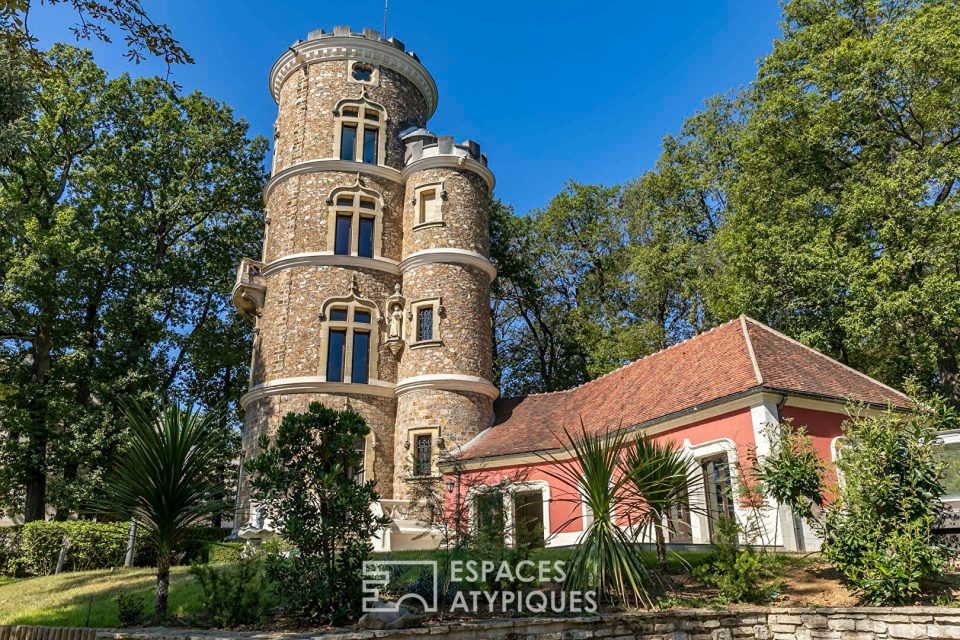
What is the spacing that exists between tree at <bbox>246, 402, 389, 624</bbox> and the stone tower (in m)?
11.7

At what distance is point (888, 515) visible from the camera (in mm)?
9742

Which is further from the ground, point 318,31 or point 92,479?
point 318,31

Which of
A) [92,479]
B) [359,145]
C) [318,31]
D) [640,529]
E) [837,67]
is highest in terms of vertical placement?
[318,31]

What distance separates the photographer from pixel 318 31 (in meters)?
25.0

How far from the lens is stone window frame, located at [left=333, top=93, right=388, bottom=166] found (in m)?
24.0

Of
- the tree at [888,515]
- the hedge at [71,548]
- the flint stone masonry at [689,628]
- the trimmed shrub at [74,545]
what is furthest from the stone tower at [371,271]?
the tree at [888,515]

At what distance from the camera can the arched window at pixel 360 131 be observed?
2409cm

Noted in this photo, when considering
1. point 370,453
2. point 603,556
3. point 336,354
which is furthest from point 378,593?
point 336,354

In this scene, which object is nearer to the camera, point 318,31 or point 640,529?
point 640,529

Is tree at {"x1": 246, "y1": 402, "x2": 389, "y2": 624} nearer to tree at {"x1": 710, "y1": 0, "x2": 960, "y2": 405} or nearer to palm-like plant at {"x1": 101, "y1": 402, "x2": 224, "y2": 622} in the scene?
palm-like plant at {"x1": 101, "y1": 402, "x2": 224, "y2": 622}

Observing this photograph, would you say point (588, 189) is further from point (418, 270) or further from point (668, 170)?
point (418, 270)

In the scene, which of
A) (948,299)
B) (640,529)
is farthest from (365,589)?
(948,299)

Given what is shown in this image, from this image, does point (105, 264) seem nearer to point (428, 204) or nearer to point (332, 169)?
point (332, 169)

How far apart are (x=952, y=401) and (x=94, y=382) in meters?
27.0
